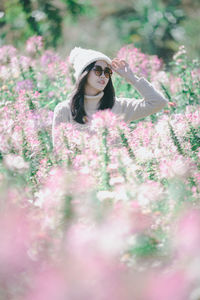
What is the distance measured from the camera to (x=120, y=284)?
109 centimetres

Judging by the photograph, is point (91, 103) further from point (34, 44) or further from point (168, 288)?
point (168, 288)

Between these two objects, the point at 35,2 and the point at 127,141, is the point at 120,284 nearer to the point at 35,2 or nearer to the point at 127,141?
the point at 127,141

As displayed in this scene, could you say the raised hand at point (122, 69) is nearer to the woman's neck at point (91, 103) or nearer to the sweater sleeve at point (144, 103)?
the sweater sleeve at point (144, 103)

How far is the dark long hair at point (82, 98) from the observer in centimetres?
304

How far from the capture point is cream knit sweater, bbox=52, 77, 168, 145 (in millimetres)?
2957

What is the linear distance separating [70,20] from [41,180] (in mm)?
5752

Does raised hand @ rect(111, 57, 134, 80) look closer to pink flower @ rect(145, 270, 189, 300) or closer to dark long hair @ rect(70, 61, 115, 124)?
dark long hair @ rect(70, 61, 115, 124)

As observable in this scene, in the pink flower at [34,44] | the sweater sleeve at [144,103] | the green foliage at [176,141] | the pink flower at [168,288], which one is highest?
the pink flower at [34,44]

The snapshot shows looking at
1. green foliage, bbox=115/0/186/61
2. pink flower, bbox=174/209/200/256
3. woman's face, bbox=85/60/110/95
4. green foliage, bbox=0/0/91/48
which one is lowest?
pink flower, bbox=174/209/200/256

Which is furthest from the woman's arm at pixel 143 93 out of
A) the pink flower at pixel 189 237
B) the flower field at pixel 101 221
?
the pink flower at pixel 189 237

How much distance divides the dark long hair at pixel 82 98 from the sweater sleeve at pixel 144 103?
0.08 m

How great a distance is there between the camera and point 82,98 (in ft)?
10.2

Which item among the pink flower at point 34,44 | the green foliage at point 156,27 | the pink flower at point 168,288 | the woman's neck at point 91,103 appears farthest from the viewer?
the green foliage at point 156,27

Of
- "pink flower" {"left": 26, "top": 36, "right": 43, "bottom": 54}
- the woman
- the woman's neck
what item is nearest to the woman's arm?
the woman
